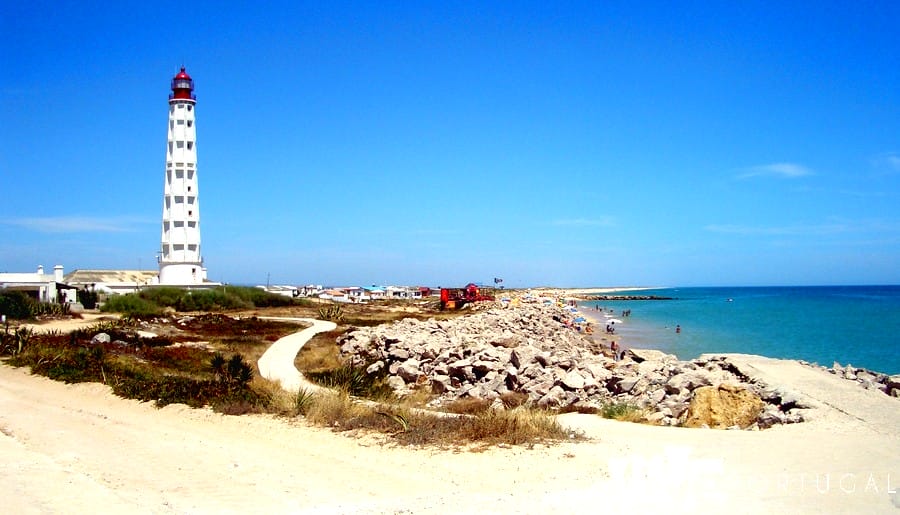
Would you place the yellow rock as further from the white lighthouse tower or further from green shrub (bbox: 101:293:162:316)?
the white lighthouse tower

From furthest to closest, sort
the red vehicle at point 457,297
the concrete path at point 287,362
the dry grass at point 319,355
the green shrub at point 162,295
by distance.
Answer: the red vehicle at point 457,297 < the green shrub at point 162,295 < the dry grass at point 319,355 < the concrete path at point 287,362

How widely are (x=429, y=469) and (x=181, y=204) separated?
44094 millimetres

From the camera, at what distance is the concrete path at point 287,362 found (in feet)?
55.7

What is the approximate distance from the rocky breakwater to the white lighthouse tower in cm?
2877

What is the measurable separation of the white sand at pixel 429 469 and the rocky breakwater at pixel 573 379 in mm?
1235

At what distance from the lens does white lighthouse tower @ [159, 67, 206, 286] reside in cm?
4884

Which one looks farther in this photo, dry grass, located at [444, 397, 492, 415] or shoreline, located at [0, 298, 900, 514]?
dry grass, located at [444, 397, 492, 415]

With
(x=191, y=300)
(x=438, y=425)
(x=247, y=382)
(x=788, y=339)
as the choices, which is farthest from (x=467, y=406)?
(x=191, y=300)

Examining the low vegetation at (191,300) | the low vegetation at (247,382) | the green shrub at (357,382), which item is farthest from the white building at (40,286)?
the green shrub at (357,382)

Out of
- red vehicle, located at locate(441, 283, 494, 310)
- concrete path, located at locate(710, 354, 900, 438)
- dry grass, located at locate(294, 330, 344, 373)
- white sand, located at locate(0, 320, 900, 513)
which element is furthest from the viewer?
red vehicle, located at locate(441, 283, 494, 310)

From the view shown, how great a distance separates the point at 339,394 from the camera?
1388cm

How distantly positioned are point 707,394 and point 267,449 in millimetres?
8108

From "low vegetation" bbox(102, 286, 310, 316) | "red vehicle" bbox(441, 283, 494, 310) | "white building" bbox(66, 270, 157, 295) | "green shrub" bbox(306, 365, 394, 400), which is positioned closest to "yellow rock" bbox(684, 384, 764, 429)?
"green shrub" bbox(306, 365, 394, 400)

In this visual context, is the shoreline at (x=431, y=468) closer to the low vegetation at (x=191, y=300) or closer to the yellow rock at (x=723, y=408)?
the yellow rock at (x=723, y=408)
